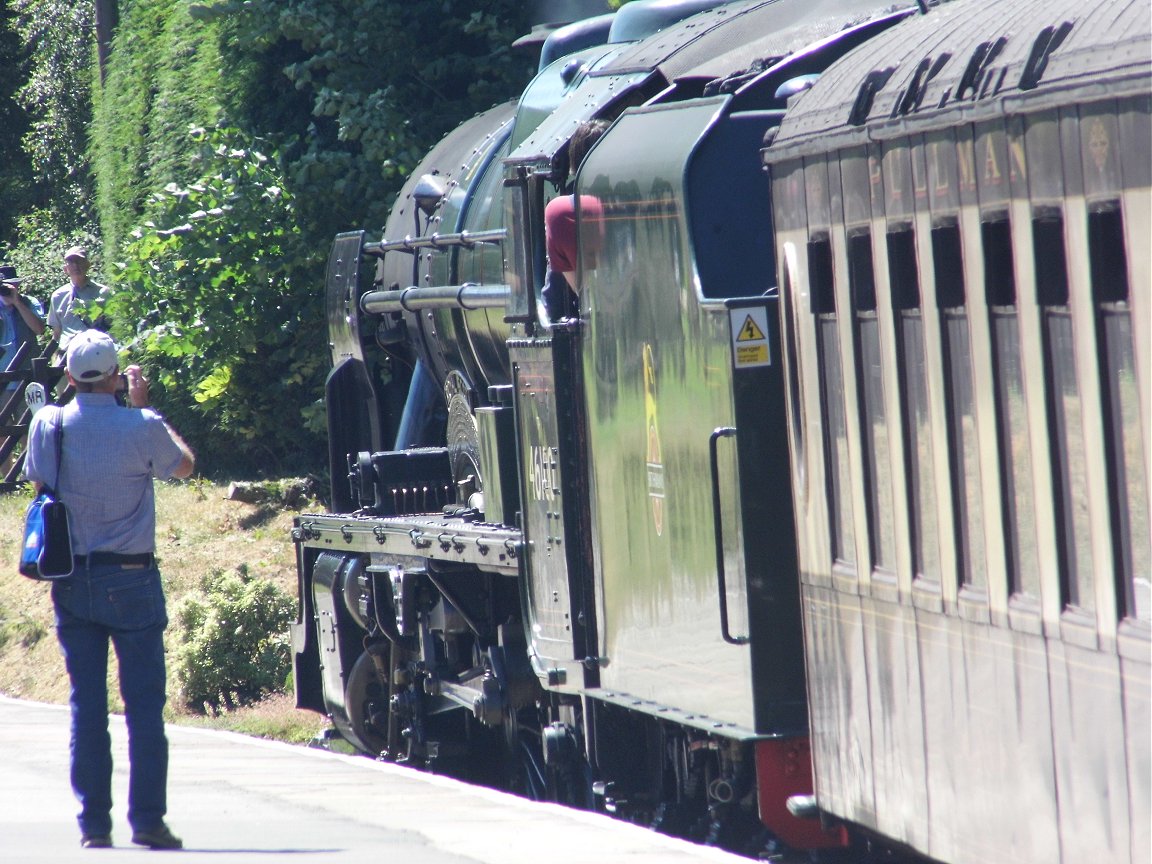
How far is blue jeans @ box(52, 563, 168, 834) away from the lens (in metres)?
6.04

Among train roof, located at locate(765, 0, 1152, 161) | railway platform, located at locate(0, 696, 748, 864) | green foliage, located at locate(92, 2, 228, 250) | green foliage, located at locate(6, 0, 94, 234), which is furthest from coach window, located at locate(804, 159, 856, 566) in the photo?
green foliage, located at locate(6, 0, 94, 234)

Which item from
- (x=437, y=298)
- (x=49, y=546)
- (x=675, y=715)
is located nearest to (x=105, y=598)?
(x=49, y=546)

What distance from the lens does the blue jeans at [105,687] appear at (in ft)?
19.8

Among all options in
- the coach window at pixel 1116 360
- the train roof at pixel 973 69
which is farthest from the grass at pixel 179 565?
the coach window at pixel 1116 360

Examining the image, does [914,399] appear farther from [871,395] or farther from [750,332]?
[750,332]

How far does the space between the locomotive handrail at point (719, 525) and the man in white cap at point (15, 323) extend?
13230mm

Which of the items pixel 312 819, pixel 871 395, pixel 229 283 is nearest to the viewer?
pixel 871 395

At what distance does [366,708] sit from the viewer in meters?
9.91

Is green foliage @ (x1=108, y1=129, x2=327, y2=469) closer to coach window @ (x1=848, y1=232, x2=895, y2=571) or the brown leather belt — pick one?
the brown leather belt

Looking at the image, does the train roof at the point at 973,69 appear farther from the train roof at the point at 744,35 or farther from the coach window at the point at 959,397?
the train roof at the point at 744,35

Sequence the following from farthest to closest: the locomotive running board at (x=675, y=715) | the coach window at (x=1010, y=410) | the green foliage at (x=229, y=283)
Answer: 1. the green foliage at (x=229, y=283)
2. the locomotive running board at (x=675, y=715)
3. the coach window at (x=1010, y=410)

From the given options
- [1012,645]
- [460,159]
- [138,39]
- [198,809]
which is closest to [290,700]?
[460,159]

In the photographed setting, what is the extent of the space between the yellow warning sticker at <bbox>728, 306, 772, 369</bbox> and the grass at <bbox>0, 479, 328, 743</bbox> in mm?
6749

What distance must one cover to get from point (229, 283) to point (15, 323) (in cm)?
537
